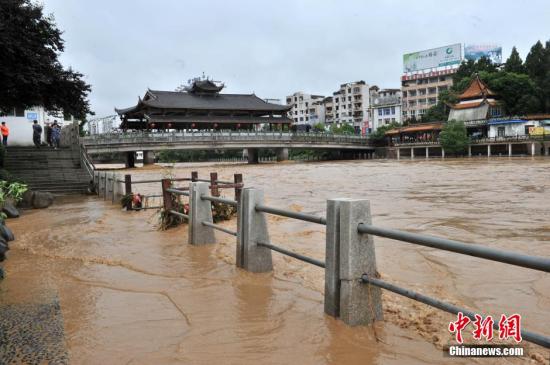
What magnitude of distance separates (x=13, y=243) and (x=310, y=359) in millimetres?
6078

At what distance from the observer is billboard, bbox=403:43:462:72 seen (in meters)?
73.4

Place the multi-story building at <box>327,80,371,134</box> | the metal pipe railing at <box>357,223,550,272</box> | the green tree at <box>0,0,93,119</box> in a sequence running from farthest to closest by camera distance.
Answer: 1. the multi-story building at <box>327,80,371,134</box>
2. the green tree at <box>0,0,93,119</box>
3. the metal pipe railing at <box>357,223,550,272</box>

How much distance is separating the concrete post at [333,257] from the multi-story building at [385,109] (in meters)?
78.2

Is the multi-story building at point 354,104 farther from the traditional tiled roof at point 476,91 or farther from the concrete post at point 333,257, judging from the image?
the concrete post at point 333,257

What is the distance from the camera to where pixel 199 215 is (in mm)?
6500

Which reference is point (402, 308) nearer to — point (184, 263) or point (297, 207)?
point (184, 263)

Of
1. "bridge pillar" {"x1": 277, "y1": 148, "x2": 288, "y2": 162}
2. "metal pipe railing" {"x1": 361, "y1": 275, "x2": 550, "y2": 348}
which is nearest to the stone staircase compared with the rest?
"metal pipe railing" {"x1": 361, "y1": 275, "x2": 550, "y2": 348}

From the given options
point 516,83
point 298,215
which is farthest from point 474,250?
point 516,83

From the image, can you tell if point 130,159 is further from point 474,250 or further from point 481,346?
point 474,250

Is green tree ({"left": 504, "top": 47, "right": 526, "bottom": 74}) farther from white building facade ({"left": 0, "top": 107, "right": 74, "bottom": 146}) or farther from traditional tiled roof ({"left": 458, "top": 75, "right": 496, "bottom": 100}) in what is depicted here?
white building facade ({"left": 0, "top": 107, "right": 74, "bottom": 146})

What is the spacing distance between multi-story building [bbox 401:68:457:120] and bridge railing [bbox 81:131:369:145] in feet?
83.9

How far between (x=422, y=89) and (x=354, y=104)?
1587 cm

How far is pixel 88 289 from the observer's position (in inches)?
187

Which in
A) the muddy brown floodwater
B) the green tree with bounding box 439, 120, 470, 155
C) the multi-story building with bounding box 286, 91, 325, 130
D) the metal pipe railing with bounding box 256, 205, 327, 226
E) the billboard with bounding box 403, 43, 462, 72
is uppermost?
the billboard with bounding box 403, 43, 462, 72
